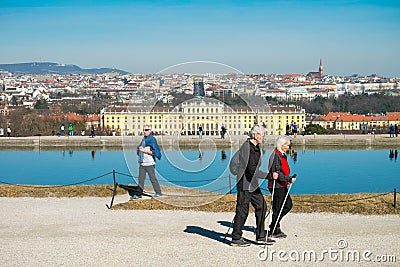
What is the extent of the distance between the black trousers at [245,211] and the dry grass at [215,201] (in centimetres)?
214

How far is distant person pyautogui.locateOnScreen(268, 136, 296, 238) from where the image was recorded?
726cm

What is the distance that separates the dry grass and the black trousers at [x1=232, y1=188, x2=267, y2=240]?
2142 mm

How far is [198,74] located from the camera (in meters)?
9.67

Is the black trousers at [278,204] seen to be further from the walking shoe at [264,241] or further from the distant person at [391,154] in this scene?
the distant person at [391,154]

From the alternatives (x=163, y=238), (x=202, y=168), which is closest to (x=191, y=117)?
(x=202, y=168)

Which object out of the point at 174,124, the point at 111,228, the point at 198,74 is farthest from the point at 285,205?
the point at 174,124

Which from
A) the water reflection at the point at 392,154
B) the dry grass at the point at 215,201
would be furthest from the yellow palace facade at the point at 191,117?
the water reflection at the point at 392,154

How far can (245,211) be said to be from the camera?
715 centimetres

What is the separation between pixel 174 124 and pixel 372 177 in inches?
→ 340

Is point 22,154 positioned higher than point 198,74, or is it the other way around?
point 198,74

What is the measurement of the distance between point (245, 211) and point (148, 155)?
3247 millimetres

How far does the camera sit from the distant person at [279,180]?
7258 mm

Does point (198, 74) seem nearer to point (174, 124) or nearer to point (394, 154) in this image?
point (174, 124)

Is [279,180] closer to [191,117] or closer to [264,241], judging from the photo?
[264,241]
